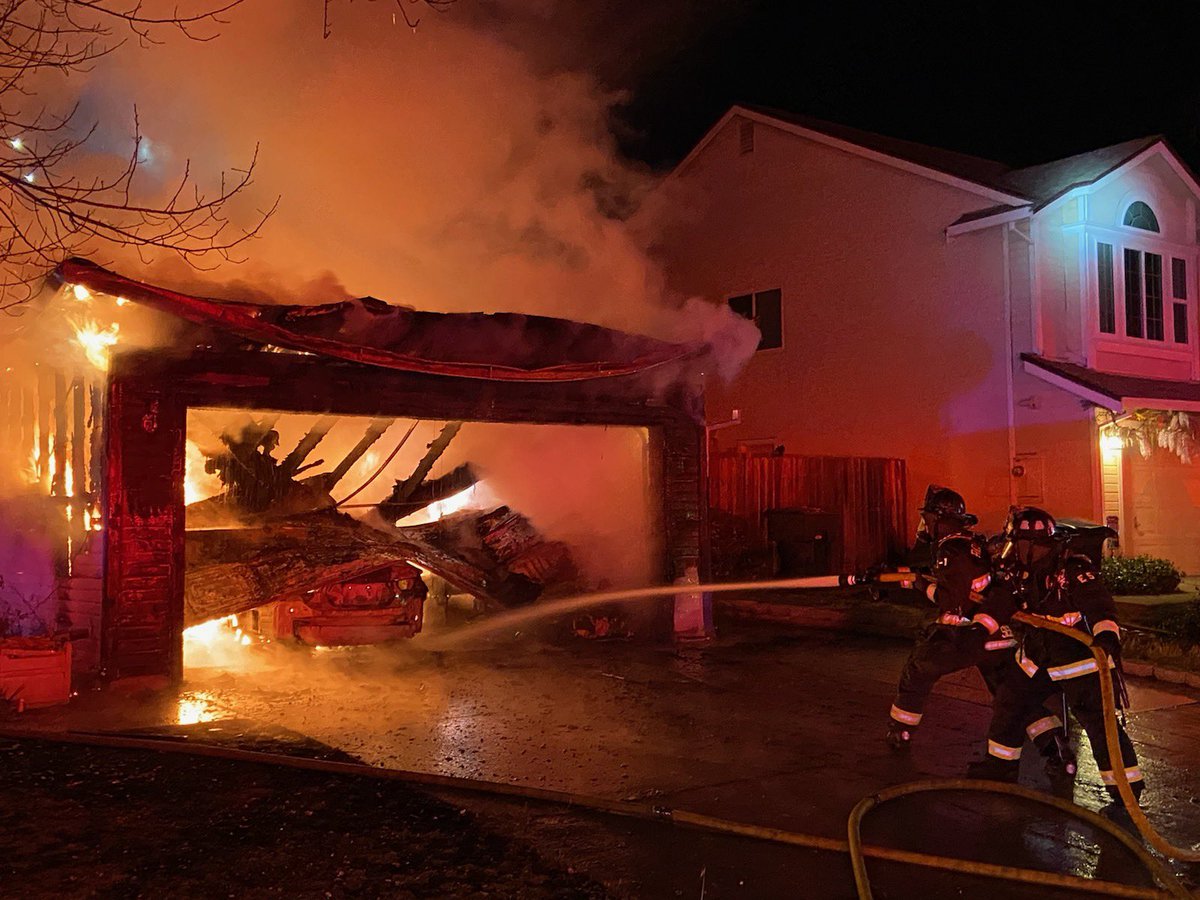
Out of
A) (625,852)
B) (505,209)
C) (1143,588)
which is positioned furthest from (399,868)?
(1143,588)

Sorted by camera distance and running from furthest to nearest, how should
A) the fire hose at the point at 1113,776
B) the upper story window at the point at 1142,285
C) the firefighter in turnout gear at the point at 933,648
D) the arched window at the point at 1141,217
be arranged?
the arched window at the point at 1141,217 → the upper story window at the point at 1142,285 → the firefighter in turnout gear at the point at 933,648 → the fire hose at the point at 1113,776

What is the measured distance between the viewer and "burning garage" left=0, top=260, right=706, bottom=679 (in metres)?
7.28

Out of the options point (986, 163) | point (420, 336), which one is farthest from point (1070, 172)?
point (420, 336)

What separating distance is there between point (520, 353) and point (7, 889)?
5.47 metres

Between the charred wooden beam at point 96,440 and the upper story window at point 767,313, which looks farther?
the upper story window at point 767,313

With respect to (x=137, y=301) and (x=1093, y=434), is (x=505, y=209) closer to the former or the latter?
(x=137, y=301)

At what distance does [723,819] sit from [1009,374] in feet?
36.8

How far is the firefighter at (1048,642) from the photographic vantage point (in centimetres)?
520

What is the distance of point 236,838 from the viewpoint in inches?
176

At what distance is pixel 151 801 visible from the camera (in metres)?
4.95

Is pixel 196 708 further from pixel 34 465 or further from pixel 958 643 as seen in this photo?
pixel 958 643

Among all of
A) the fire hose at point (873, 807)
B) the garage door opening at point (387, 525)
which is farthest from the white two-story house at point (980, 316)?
the fire hose at point (873, 807)

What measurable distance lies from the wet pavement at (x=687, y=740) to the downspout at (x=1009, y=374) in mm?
5534

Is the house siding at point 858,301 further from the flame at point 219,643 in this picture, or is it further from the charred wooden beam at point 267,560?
the flame at point 219,643
